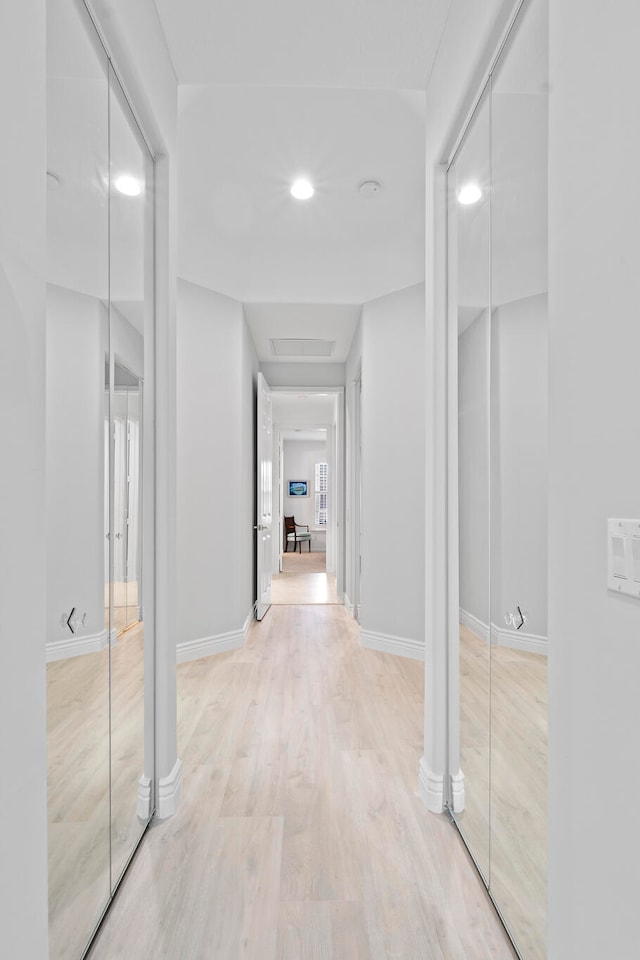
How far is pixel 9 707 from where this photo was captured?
81cm

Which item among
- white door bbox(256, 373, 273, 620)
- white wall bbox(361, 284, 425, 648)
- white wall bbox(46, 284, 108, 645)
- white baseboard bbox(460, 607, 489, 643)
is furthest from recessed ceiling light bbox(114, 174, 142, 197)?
white door bbox(256, 373, 273, 620)

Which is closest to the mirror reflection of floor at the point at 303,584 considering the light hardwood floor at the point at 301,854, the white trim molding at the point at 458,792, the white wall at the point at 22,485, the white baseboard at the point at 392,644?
the white baseboard at the point at 392,644

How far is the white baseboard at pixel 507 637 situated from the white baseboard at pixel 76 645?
1.01m

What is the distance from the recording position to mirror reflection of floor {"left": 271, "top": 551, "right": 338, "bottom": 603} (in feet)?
19.8

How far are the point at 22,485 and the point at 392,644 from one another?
3.38 meters

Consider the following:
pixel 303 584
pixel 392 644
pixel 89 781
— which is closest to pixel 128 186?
pixel 89 781

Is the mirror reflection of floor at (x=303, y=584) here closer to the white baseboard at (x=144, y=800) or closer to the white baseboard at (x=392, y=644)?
the white baseboard at (x=392, y=644)

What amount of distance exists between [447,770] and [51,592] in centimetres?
150

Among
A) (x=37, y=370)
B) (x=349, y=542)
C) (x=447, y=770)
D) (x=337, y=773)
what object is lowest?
(x=337, y=773)

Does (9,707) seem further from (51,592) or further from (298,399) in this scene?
(298,399)

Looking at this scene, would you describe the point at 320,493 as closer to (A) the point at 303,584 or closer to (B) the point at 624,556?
(A) the point at 303,584

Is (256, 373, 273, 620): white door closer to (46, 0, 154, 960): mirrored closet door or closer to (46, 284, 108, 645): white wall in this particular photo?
(46, 0, 154, 960): mirrored closet door

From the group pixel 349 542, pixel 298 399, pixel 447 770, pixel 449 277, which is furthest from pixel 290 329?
pixel 447 770

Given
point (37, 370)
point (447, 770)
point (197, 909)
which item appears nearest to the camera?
point (37, 370)
